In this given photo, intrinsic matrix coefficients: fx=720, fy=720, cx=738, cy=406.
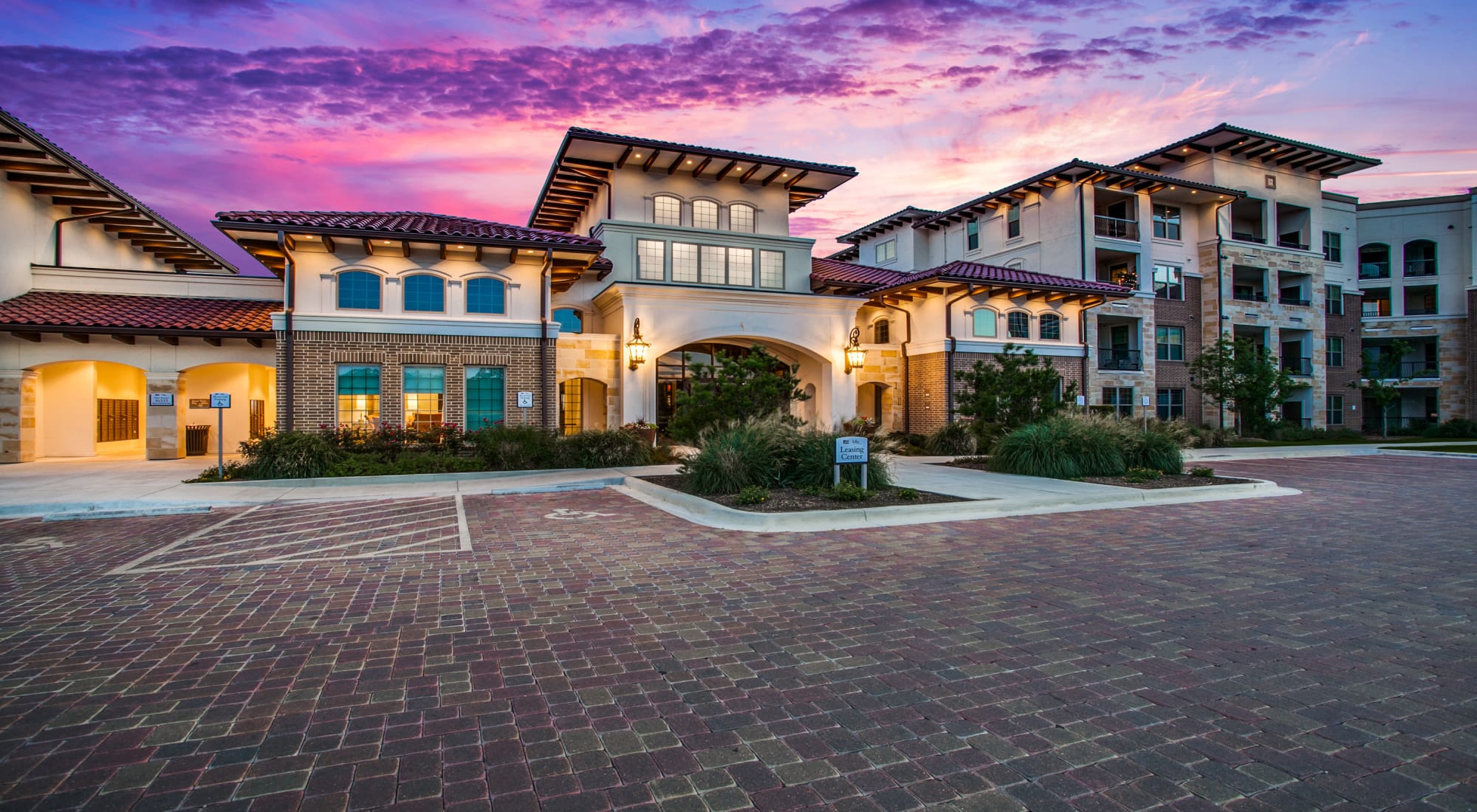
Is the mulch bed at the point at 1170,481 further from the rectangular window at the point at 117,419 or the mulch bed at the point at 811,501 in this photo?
the rectangular window at the point at 117,419

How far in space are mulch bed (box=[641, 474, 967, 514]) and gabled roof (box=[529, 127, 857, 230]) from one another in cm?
1378

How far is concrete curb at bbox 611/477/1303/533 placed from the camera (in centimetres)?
987

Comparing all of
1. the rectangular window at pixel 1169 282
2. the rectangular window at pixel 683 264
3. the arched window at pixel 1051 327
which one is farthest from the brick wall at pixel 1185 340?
the rectangular window at pixel 683 264

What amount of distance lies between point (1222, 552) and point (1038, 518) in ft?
9.11

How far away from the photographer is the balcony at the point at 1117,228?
32.6 metres

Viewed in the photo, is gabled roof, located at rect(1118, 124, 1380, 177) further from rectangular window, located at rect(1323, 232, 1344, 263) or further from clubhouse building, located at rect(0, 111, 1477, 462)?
rectangular window, located at rect(1323, 232, 1344, 263)

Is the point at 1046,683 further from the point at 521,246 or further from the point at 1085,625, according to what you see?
the point at 521,246

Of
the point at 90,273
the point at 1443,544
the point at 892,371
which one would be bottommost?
the point at 1443,544

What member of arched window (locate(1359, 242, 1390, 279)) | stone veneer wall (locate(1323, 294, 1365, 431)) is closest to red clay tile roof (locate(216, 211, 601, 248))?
stone veneer wall (locate(1323, 294, 1365, 431))

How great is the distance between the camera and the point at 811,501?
11.0m

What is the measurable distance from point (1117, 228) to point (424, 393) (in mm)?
30254

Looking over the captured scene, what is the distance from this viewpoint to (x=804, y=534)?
939 cm

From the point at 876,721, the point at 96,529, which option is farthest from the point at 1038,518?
the point at 96,529

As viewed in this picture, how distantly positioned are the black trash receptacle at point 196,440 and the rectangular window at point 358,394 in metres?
7.35
